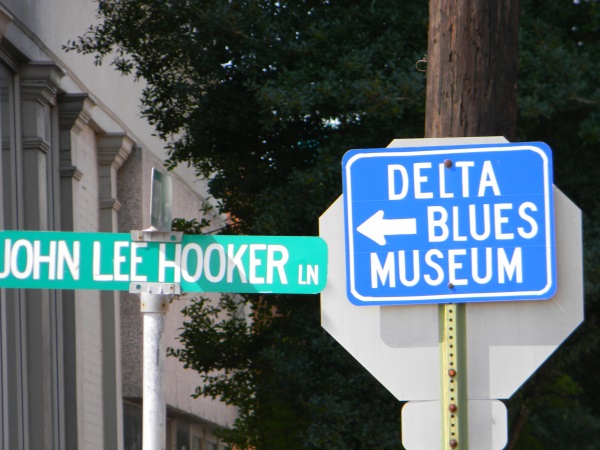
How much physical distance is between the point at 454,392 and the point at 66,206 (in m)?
8.74

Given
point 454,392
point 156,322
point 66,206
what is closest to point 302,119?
point 66,206

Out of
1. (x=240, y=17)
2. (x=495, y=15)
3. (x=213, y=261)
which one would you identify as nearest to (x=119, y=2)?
(x=240, y=17)

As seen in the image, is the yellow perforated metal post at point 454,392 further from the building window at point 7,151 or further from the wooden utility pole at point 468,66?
the building window at point 7,151

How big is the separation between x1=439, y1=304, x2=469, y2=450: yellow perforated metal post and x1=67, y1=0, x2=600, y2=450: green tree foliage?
6469 millimetres

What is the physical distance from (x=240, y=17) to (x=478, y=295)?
7481mm

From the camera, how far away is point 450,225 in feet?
11.2

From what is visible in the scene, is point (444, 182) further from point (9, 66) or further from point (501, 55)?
point (9, 66)

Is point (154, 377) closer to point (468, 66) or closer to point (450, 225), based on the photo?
point (450, 225)

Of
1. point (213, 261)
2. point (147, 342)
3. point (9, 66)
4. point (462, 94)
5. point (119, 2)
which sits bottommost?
point (147, 342)

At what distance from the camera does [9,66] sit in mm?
10062

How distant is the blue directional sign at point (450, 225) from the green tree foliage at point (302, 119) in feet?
20.5

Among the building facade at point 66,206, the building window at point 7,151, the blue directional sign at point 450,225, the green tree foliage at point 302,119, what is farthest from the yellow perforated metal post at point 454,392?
the building window at point 7,151

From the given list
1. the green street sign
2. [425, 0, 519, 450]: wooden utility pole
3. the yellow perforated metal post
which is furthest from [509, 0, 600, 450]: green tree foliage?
the yellow perforated metal post

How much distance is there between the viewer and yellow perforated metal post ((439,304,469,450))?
335 centimetres
